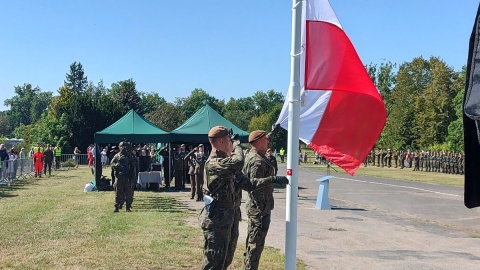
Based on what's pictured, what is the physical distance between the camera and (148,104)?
129125 mm

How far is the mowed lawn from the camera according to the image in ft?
28.2

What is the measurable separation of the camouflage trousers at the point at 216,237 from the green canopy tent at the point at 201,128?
16.8m

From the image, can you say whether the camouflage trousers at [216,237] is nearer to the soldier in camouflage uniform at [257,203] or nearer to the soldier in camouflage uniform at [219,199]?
the soldier in camouflage uniform at [219,199]

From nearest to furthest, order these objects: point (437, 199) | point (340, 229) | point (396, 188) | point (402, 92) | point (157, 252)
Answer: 1. point (157, 252)
2. point (340, 229)
3. point (437, 199)
4. point (396, 188)
5. point (402, 92)

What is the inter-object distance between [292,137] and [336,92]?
0.75 m

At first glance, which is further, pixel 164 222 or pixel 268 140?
pixel 164 222

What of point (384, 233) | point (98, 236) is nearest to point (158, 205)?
point (98, 236)

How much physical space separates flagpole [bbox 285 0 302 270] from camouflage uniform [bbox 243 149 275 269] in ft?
4.35

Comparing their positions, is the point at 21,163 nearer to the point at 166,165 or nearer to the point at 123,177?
the point at 166,165

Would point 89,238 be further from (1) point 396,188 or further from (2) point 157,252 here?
(1) point 396,188

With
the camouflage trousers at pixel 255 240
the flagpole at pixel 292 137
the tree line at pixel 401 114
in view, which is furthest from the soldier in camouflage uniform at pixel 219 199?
the tree line at pixel 401 114

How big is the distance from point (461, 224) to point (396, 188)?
39.1ft

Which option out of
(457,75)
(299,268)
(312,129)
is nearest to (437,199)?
(299,268)

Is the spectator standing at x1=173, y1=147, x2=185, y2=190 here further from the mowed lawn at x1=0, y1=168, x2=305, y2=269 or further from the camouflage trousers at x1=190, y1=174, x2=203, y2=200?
the mowed lawn at x1=0, y1=168, x2=305, y2=269
